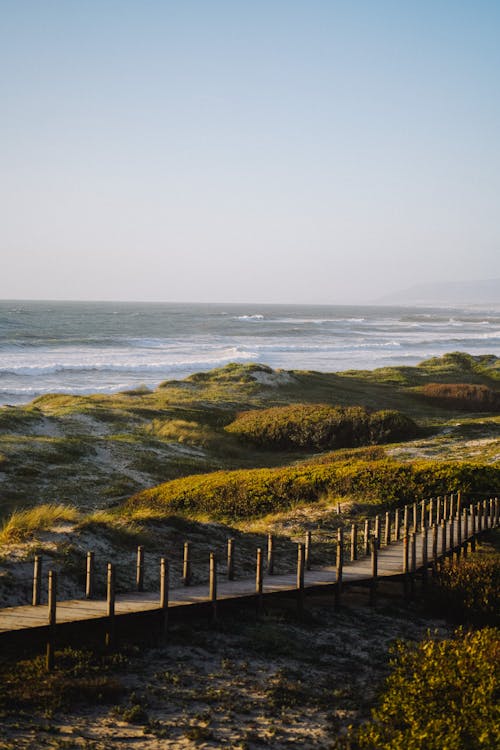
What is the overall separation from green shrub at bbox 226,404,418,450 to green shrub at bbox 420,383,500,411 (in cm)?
1372

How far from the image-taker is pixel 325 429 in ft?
A: 114

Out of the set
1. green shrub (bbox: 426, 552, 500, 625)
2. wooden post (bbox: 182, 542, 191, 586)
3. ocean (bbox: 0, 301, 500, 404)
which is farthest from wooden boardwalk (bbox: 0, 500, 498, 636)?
ocean (bbox: 0, 301, 500, 404)

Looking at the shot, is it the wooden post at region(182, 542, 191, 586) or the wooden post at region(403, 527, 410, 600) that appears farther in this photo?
the wooden post at region(403, 527, 410, 600)

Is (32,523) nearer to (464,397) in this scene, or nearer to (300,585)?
(300,585)

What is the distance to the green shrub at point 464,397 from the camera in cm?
4853

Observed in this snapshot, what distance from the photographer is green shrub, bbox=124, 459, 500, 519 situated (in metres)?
21.4

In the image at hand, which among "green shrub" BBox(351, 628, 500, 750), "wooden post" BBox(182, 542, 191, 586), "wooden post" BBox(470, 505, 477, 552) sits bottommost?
"wooden post" BBox(470, 505, 477, 552)

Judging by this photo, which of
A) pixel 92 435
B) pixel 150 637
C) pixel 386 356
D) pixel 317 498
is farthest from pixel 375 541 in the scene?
pixel 386 356

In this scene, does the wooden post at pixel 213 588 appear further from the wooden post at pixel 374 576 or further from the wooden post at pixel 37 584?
the wooden post at pixel 374 576

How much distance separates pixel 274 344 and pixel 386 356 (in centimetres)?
2721

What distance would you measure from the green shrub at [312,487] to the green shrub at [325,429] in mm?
10539

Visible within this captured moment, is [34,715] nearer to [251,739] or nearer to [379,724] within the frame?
[251,739]

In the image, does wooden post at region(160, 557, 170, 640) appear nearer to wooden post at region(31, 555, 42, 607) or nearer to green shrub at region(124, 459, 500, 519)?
wooden post at region(31, 555, 42, 607)

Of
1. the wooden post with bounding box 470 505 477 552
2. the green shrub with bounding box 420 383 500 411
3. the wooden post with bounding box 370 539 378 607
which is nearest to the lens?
the wooden post with bounding box 370 539 378 607
